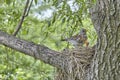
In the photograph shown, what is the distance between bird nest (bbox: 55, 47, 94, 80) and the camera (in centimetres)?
227

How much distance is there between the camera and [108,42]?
207cm

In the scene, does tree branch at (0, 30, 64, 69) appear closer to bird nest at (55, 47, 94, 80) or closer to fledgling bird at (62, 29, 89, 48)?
bird nest at (55, 47, 94, 80)

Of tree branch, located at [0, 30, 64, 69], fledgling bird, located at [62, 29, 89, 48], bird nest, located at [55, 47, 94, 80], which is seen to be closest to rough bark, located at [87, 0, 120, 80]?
bird nest, located at [55, 47, 94, 80]

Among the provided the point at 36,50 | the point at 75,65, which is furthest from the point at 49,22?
the point at 75,65

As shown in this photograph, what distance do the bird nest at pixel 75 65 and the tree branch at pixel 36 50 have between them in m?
0.06

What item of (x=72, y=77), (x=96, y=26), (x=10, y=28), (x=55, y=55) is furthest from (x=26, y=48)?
(x=10, y=28)

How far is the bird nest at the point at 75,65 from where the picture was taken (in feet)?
7.46

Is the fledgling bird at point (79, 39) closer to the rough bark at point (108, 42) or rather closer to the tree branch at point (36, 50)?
the tree branch at point (36, 50)

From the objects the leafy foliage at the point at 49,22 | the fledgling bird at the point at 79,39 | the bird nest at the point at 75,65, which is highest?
the leafy foliage at the point at 49,22

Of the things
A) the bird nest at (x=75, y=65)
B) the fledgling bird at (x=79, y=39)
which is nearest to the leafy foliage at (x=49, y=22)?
the fledgling bird at (x=79, y=39)

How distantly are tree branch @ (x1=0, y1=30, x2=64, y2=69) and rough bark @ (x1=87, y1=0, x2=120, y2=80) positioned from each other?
28 centimetres

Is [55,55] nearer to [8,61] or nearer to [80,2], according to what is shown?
[80,2]

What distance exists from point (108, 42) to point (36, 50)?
1.71 ft

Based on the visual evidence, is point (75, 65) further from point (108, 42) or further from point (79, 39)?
point (79, 39)
